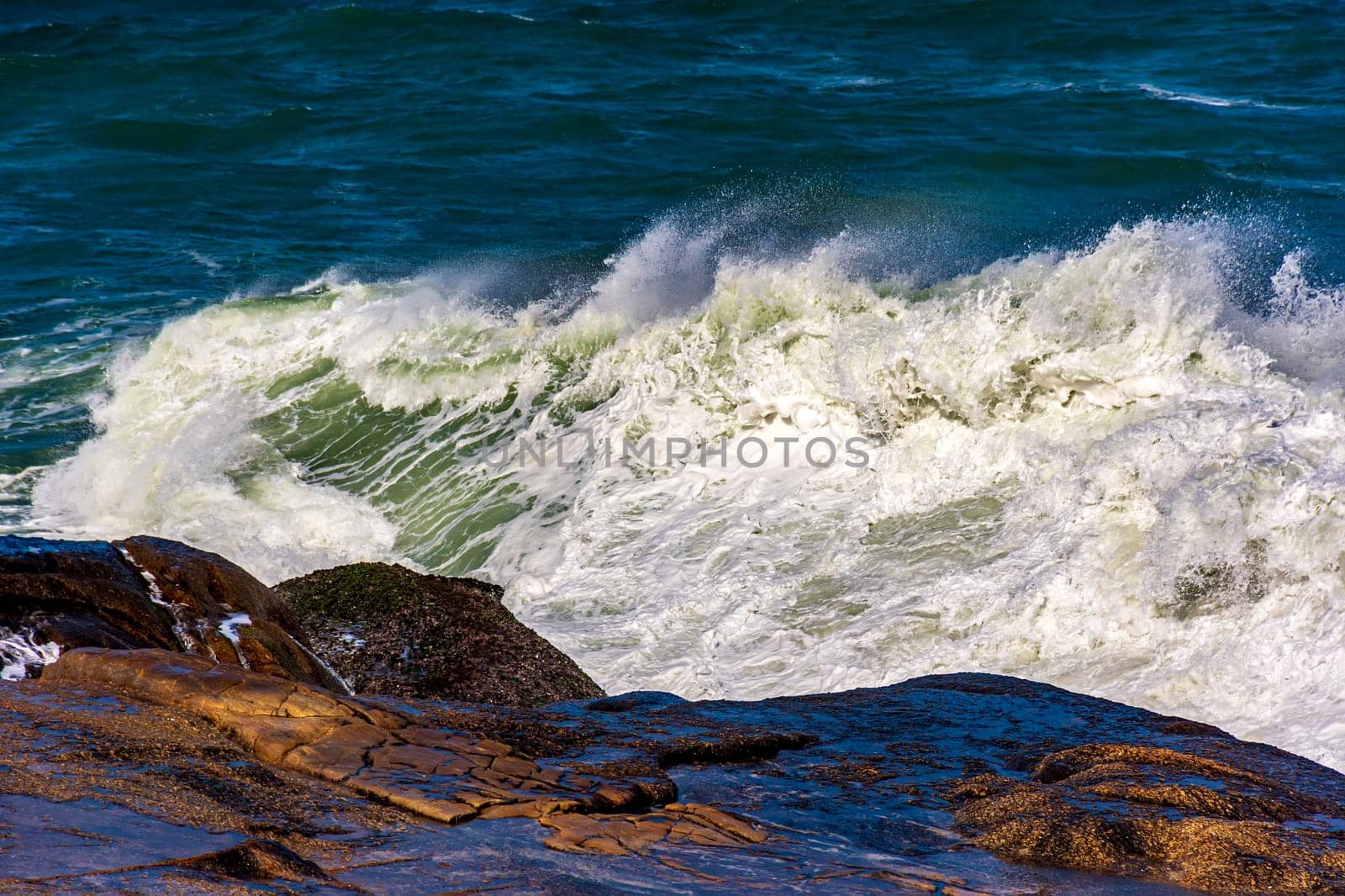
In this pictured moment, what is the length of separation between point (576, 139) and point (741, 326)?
7880mm

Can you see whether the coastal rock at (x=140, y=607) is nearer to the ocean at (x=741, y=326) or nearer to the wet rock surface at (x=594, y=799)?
the wet rock surface at (x=594, y=799)

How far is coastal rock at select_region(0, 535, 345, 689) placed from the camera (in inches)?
175

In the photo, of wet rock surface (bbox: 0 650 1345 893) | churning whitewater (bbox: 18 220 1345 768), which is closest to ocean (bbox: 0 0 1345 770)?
churning whitewater (bbox: 18 220 1345 768)

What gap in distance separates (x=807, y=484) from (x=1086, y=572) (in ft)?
8.17

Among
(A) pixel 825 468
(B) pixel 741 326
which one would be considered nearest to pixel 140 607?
(A) pixel 825 468

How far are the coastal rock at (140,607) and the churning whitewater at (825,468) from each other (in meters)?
2.66

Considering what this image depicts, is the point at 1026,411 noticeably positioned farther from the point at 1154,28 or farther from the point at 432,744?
the point at 1154,28

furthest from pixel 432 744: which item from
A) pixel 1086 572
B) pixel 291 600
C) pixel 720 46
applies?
pixel 720 46

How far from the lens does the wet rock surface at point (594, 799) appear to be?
2.96 metres

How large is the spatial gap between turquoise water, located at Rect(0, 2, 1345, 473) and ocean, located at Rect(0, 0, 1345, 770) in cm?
8

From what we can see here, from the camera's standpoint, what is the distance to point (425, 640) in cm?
598

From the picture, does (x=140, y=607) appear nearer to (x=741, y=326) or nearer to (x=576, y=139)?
(x=741, y=326)

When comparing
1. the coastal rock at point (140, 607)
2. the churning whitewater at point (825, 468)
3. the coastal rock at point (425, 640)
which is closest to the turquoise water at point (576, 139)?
the churning whitewater at point (825, 468)

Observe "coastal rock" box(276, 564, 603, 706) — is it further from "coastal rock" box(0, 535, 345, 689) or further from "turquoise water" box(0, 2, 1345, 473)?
"turquoise water" box(0, 2, 1345, 473)
